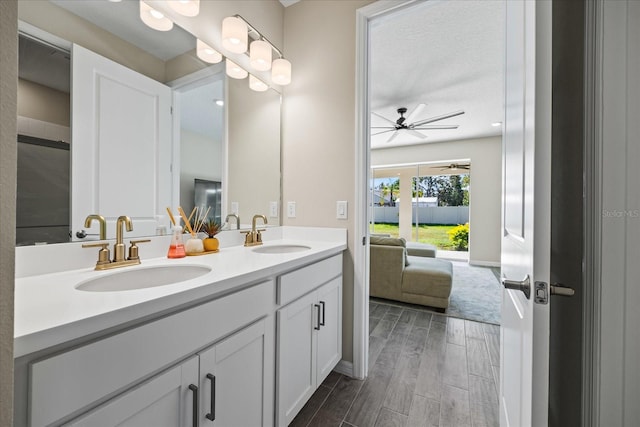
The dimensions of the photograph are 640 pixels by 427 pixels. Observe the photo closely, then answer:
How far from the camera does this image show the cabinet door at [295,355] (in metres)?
1.14

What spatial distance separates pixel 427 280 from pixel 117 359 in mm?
2725

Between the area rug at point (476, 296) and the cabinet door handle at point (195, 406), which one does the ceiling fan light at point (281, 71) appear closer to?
the cabinet door handle at point (195, 406)

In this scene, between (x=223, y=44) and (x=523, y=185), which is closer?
(x=523, y=185)

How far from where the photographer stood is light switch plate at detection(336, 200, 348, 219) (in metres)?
1.76

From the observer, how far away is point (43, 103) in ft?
2.97

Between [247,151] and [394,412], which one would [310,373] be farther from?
[247,151]

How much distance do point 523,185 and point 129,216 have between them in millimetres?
1485

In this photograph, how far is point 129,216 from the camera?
3.77ft

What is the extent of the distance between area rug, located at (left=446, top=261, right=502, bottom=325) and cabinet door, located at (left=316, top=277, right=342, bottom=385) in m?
1.68

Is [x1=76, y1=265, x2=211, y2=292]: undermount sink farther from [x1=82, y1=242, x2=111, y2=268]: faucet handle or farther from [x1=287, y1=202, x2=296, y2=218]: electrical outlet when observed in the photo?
[x1=287, y1=202, x2=296, y2=218]: electrical outlet

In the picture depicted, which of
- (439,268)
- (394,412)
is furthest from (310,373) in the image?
(439,268)

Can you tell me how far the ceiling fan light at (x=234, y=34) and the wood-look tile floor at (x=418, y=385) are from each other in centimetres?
212

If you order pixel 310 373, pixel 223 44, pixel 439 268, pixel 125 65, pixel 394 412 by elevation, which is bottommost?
pixel 394 412

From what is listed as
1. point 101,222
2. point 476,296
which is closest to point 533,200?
point 101,222
